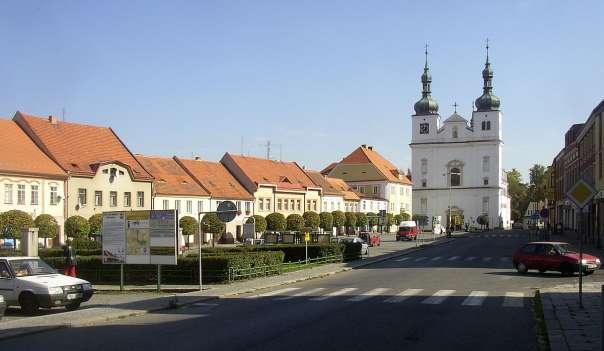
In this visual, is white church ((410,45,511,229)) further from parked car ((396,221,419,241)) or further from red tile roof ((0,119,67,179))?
red tile roof ((0,119,67,179))

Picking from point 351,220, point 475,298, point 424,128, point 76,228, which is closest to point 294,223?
point 351,220

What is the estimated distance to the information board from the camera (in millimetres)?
24500

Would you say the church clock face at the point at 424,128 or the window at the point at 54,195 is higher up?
the church clock face at the point at 424,128

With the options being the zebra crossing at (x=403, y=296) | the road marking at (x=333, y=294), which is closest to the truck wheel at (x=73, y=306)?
the zebra crossing at (x=403, y=296)

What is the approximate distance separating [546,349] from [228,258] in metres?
17.0

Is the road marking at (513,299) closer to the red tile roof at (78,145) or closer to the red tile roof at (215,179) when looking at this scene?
the red tile roof at (78,145)

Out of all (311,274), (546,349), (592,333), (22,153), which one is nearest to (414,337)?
(546,349)

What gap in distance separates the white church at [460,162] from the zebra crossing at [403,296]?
108699mm

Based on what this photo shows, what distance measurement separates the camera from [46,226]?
48.5 meters

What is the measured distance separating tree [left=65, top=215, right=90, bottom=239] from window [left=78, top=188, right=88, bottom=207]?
4.14 m

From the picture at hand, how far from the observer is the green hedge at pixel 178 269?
2822 centimetres

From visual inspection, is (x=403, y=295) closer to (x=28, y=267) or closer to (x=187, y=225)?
(x=28, y=267)

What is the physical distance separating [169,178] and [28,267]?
47.5m

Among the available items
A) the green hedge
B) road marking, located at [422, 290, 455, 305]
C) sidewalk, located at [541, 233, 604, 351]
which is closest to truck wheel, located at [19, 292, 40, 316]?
the green hedge
